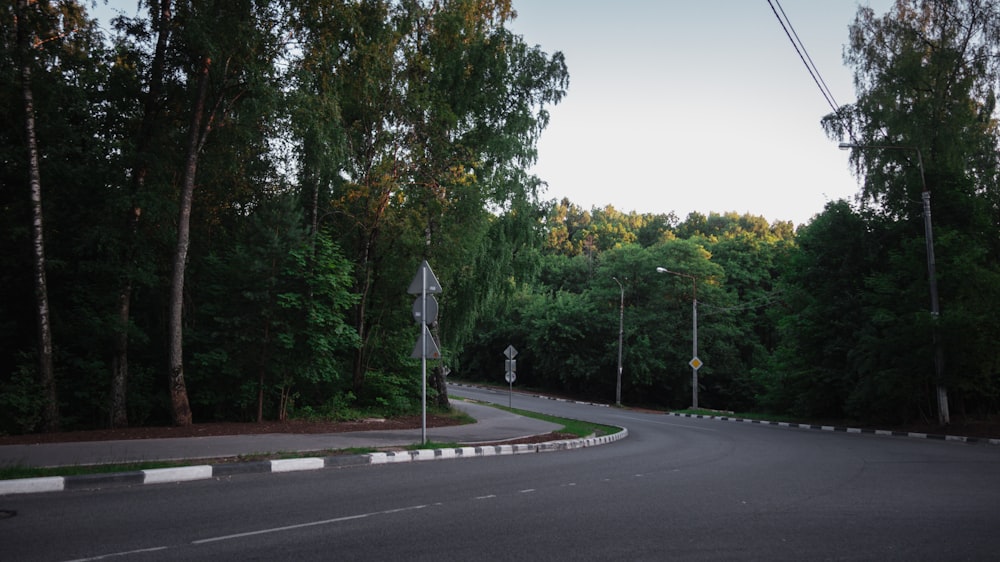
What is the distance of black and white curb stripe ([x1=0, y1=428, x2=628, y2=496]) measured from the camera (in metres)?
7.46

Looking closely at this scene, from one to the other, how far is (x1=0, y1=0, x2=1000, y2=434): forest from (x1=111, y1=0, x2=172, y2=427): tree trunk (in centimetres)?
7

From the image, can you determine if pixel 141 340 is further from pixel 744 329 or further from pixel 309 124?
pixel 744 329

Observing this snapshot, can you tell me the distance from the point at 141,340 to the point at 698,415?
2884 cm

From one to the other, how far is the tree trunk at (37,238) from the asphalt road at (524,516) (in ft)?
26.0

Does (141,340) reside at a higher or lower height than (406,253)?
lower

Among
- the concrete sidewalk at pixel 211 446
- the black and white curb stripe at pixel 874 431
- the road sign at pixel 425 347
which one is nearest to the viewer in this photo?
the concrete sidewalk at pixel 211 446

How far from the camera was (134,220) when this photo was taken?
50.2ft

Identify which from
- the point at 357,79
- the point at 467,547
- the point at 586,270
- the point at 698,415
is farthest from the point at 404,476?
the point at 586,270

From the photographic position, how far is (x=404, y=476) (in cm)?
948

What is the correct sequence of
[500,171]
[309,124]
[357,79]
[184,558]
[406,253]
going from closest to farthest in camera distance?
1. [184,558]
2. [309,124]
3. [357,79]
4. [406,253]
5. [500,171]

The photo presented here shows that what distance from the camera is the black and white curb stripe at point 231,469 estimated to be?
7461mm

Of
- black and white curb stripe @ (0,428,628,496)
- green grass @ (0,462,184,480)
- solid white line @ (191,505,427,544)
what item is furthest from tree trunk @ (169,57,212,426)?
solid white line @ (191,505,427,544)

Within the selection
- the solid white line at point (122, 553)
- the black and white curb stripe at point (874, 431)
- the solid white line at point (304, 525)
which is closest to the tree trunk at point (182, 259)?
the solid white line at point (304, 525)

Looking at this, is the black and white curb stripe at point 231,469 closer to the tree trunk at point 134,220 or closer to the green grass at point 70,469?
the green grass at point 70,469
